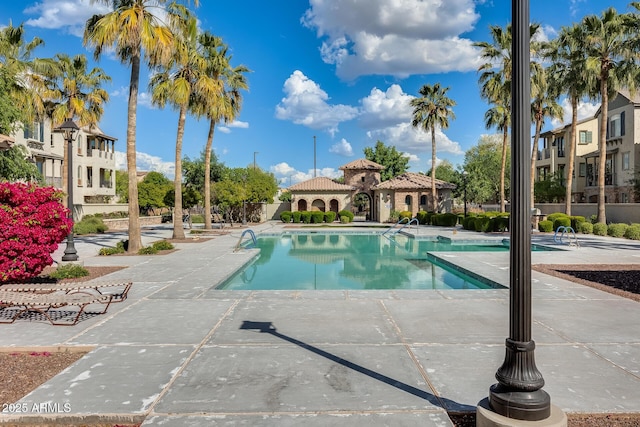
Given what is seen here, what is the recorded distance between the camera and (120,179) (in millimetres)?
78312

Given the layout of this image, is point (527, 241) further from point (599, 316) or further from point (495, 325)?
point (599, 316)

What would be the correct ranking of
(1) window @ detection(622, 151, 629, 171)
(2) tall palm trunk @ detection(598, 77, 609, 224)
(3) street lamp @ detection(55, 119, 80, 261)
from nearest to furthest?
(3) street lamp @ detection(55, 119, 80, 261), (2) tall palm trunk @ detection(598, 77, 609, 224), (1) window @ detection(622, 151, 629, 171)

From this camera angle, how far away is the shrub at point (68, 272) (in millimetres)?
11367

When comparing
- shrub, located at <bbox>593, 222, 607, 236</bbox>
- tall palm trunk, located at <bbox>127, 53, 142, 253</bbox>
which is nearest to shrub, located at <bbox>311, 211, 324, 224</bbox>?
shrub, located at <bbox>593, 222, 607, 236</bbox>

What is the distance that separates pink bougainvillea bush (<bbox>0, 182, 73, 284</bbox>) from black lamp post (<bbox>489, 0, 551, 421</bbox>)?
9.26 meters

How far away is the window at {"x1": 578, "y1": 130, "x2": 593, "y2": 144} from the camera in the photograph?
1838 inches

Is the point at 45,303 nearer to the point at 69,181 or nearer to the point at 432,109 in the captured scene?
the point at 69,181

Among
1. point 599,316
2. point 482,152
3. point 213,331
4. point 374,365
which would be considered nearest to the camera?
point 374,365

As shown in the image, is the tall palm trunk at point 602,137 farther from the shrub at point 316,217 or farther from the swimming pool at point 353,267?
the shrub at point 316,217

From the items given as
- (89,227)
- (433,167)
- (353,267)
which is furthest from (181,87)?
(433,167)

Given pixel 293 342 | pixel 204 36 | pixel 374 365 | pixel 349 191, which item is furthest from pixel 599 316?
pixel 349 191

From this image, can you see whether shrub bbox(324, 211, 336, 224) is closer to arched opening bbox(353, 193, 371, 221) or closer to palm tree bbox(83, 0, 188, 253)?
arched opening bbox(353, 193, 371, 221)

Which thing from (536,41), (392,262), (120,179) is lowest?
(392,262)

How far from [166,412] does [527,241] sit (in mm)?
3383
